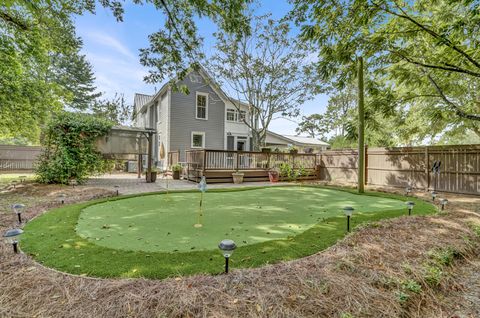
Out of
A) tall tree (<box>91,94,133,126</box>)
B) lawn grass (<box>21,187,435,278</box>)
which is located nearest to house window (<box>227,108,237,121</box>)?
lawn grass (<box>21,187,435,278</box>)

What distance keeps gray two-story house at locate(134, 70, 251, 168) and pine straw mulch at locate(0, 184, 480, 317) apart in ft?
39.8

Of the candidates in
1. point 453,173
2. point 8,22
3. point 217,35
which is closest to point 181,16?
point 8,22

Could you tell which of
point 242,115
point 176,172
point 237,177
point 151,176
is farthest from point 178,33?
point 242,115

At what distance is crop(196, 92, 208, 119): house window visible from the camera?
15445 millimetres

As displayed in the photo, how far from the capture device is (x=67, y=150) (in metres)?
8.79

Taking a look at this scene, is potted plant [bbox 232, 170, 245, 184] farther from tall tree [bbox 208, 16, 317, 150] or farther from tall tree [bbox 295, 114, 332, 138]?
tall tree [bbox 295, 114, 332, 138]

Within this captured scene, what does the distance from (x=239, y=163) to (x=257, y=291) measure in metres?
10.3

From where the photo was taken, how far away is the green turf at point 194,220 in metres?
3.16

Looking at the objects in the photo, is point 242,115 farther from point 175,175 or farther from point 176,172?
point 175,175

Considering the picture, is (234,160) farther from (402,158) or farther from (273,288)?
(273,288)

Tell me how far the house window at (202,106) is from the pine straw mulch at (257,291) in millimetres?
13378

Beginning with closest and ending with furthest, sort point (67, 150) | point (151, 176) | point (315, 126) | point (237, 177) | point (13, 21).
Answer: point (13, 21), point (67, 150), point (151, 176), point (237, 177), point (315, 126)

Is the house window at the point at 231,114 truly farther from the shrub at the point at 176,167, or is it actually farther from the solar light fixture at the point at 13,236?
the solar light fixture at the point at 13,236

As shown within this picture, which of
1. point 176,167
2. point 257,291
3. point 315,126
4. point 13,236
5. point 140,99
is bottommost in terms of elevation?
point 257,291
